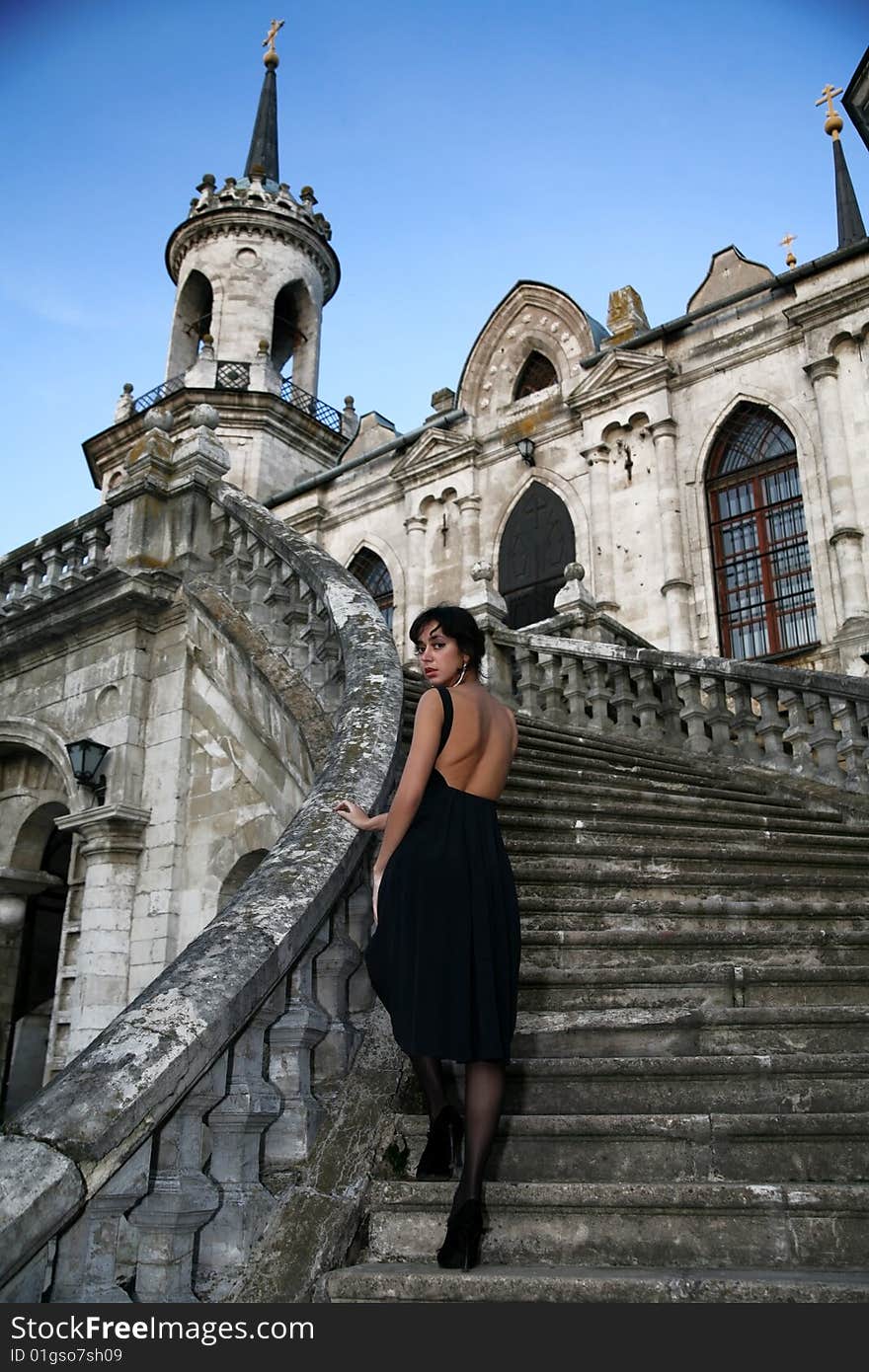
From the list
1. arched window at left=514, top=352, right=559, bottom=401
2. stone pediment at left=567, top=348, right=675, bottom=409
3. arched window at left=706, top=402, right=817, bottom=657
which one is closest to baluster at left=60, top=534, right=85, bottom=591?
arched window at left=706, top=402, right=817, bottom=657

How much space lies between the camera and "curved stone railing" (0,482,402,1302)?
2.46m

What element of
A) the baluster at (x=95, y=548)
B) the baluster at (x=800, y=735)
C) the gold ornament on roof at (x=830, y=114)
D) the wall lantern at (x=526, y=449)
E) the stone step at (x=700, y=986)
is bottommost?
the stone step at (x=700, y=986)

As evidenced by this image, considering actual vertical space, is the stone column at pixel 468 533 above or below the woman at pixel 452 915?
above

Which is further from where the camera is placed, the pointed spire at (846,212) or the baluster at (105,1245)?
the pointed spire at (846,212)

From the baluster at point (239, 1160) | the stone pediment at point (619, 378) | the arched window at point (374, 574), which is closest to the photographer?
the baluster at point (239, 1160)

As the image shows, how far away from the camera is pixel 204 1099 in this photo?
2.93 m

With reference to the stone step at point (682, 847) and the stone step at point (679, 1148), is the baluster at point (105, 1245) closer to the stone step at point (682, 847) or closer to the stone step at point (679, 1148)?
the stone step at point (679, 1148)

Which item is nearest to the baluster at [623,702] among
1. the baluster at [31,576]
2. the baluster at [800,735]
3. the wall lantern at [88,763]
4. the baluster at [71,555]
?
the baluster at [800,735]

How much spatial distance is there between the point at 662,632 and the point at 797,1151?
13.2 metres

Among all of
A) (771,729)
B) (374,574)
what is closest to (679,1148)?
(771,729)

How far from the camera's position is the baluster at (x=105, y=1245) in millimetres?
2436

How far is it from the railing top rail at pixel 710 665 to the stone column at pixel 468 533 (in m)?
8.38

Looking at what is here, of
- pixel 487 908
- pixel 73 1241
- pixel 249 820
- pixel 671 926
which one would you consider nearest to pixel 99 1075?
pixel 73 1241

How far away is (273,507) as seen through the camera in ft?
76.2
